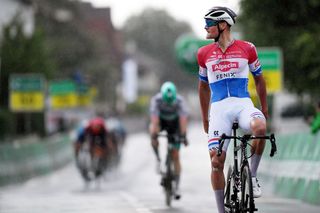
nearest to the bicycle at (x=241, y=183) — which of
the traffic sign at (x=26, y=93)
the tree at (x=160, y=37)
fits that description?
the traffic sign at (x=26, y=93)

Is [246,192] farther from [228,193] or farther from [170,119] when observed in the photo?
[170,119]

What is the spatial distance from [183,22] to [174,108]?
145 meters

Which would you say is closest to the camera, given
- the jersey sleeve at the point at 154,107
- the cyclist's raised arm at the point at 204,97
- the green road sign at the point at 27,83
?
the cyclist's raised arm at the point at 204,97

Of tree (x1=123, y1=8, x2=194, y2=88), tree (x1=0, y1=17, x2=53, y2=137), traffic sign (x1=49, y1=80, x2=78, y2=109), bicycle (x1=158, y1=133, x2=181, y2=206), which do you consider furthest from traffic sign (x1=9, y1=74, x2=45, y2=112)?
tree (x1=123, y1=8, x2=194, y2=88)

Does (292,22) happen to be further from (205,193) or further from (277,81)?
(205,193)

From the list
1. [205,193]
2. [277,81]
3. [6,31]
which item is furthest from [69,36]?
[205,193]

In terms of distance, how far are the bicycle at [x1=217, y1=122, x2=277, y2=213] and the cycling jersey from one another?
257 inches

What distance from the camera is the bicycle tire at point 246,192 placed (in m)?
9.30

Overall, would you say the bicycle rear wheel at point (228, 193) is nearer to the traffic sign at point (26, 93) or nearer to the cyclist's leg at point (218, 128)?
the cyclist's leg at point (218, 128)

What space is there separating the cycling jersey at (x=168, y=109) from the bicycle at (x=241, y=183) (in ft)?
21.4

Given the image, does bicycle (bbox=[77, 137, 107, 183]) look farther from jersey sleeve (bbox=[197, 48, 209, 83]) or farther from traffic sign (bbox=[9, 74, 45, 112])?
jersey sleeve (bbox=[197, 48, 209, 83])

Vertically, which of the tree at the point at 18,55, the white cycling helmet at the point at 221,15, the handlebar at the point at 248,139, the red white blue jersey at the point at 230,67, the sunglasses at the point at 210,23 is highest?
the tree at the point at 18,55

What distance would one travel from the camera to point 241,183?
958cm

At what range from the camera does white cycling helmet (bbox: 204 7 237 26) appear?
396 inches
